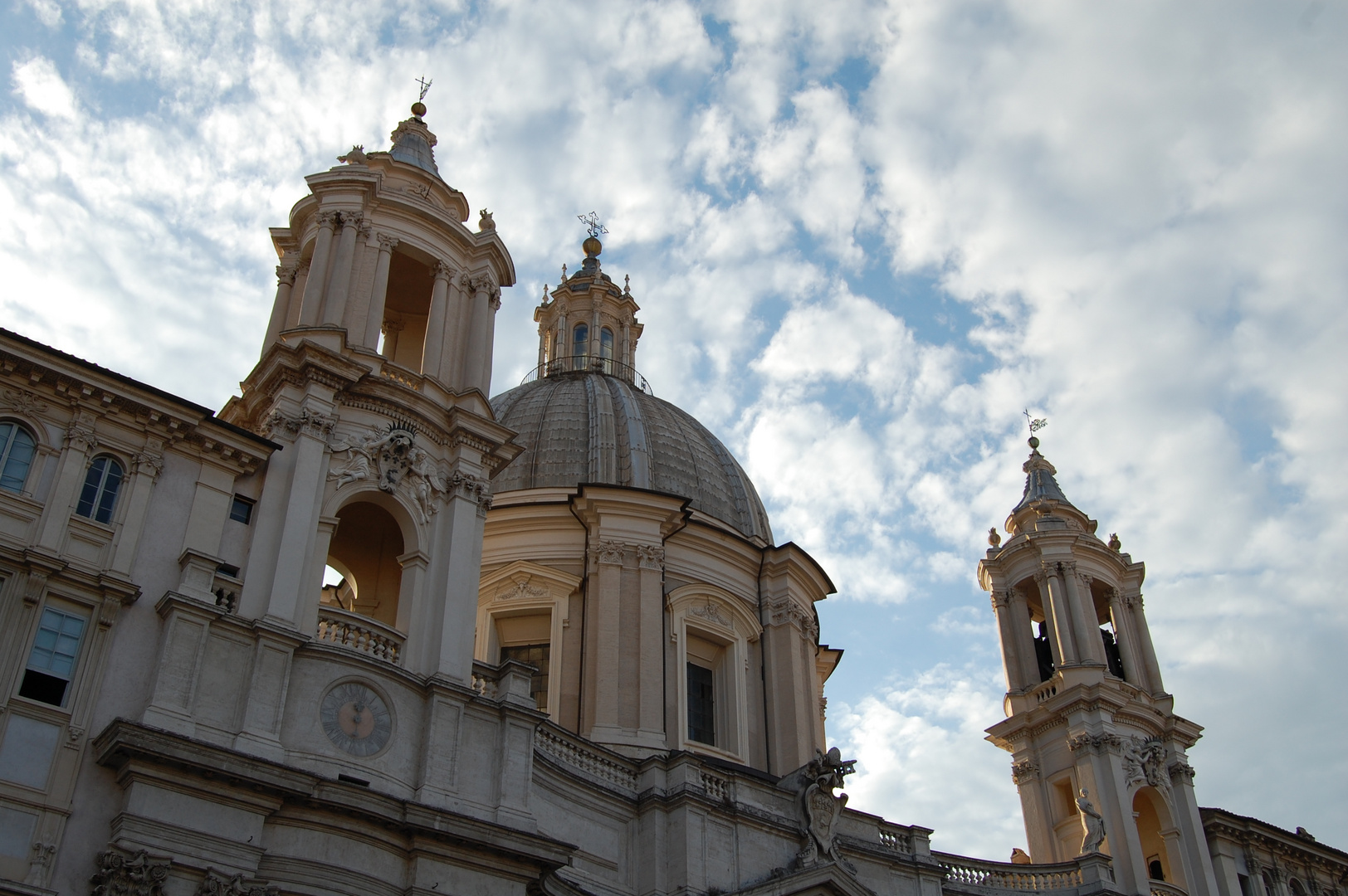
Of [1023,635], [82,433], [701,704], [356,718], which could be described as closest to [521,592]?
[701,704]

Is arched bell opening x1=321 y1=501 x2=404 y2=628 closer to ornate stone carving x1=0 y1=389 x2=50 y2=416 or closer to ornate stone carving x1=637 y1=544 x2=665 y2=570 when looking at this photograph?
ornate stone carving x1=0 y1=389 x2=50 y2=416

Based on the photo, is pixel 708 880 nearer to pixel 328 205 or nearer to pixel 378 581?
pixel 378 581

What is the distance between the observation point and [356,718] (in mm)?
21547

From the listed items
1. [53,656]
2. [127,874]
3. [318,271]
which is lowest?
[127,874]

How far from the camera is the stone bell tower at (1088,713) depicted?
3647 cm

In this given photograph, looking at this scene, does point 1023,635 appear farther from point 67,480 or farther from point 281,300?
point 67,480

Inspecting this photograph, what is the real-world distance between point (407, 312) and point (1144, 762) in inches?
996

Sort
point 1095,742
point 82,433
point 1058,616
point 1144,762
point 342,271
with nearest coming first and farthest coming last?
point 82,433, point 342,271, point 1095,742, point 1144,762, point 1058,616

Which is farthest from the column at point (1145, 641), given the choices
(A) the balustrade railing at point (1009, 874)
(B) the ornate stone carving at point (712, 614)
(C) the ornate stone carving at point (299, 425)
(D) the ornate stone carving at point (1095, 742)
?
(C) the ornate stone carving at point (299, 425)

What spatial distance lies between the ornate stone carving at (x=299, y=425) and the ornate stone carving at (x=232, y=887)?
8.53 metres

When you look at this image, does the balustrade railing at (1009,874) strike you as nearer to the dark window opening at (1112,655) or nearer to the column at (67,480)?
the dark window opening at (1112,655)

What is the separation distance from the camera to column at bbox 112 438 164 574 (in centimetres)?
2030

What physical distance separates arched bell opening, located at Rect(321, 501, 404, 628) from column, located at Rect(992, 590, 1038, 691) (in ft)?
73.5

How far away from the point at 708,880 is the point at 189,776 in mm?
10886
